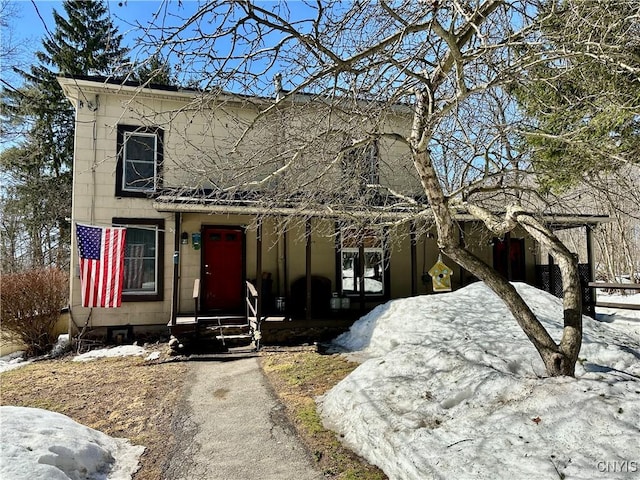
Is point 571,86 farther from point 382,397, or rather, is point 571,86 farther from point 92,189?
point 92,189

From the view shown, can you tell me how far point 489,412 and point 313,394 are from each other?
256 cm

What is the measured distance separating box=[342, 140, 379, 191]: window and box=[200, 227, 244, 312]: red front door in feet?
14.1

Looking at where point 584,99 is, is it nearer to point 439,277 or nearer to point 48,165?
point 439,277

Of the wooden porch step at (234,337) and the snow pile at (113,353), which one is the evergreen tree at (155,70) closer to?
the wooden porch step at (234,337)

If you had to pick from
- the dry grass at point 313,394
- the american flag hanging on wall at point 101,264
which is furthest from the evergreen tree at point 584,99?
the american flag hanging on wall at point 101,264

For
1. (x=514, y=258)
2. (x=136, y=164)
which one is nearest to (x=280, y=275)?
(x=136, y=164)

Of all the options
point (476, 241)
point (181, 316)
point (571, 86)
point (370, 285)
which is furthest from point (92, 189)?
point (476, 241)

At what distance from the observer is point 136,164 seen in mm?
9977

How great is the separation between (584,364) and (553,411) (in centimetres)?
190

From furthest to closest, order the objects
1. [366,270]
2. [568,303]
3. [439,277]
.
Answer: [366,270], [439,277], [568,303]

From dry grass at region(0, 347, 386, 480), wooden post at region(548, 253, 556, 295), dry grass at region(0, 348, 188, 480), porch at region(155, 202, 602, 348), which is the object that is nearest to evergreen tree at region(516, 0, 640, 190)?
porch at region(155, 202, 602, 348)

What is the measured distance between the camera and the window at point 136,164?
9641mm

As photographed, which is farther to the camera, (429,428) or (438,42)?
(438,42)

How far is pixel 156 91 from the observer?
966cm
